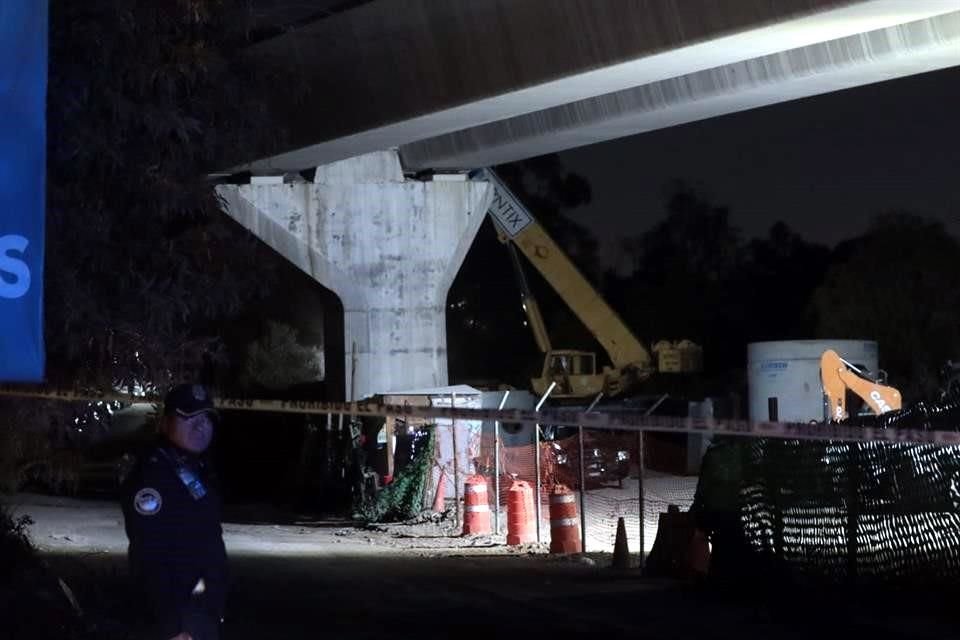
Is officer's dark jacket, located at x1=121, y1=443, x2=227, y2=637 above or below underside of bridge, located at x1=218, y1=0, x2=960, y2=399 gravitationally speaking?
below

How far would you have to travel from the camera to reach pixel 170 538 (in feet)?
20.7

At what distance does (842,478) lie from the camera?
496 inches

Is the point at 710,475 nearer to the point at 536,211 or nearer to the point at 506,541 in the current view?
the point at 506,541

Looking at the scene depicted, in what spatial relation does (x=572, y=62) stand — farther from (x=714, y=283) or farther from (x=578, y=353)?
(x=714, y=283)

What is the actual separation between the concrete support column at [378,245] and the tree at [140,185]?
58.8ft

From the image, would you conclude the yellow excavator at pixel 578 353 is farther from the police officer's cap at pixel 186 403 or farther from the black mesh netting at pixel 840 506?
the police officer's cap at pixel 186 403

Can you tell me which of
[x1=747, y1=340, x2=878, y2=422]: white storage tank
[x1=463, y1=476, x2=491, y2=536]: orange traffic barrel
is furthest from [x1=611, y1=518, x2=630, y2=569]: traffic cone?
[x1=747, y1=340, x2=878, y2=422]: white storage tank

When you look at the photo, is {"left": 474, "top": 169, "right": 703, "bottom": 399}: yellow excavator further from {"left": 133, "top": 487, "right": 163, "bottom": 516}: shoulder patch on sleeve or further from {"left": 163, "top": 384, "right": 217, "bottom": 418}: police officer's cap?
{"left": 133, "top": 487, "right": 163, "bottom": 516}: shoulder patch on sleeve

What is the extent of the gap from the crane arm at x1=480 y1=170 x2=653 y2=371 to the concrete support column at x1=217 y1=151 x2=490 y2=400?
566 inches

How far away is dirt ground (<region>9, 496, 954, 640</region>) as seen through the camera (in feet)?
37.3

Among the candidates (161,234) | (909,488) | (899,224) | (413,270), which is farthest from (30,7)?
(899,224)

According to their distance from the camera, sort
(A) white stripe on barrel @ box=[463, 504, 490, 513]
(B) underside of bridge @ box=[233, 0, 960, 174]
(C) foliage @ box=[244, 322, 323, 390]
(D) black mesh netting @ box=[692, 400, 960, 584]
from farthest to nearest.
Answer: (C) foliage @ box=[244, 322, 323, 390] → (A) white stripe on barrel @ box=[463, 504, 490, 513] → (B) underside of bridge @ box=[233, 0, 960, 174] → (D) black mesh netting @ box=[692, 400, 960, 584]

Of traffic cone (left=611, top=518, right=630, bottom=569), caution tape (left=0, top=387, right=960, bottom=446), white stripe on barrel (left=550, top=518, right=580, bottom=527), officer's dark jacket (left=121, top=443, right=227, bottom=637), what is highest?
caution tape (left=0, top=387, right=960, bottom=446)

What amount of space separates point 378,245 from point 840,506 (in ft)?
63.8
